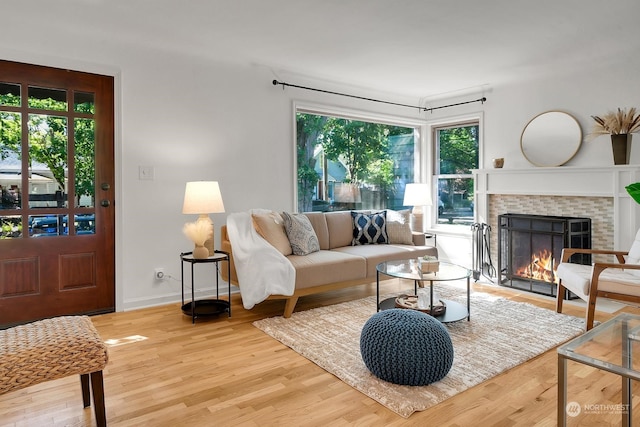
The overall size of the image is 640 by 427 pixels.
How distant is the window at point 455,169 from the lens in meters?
5.81

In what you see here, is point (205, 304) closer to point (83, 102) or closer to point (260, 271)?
point (260, 271)

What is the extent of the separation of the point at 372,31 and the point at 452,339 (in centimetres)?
244

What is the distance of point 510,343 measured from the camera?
303 centimetres

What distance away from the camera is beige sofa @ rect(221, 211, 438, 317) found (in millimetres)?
3719

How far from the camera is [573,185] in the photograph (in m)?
4.47

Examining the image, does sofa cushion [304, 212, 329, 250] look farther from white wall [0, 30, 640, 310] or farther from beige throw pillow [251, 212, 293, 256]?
beige throw pillow [251, 212, 293, 256]

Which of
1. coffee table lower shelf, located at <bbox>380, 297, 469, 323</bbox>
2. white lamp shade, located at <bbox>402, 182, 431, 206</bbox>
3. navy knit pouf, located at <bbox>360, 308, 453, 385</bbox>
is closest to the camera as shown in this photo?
navy knit pouf, located at <bbox>360, 308, 453, 385</bbox>

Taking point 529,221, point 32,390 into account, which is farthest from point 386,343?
point 529,221

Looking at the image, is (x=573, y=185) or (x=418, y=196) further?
A: (x=418, y=196)

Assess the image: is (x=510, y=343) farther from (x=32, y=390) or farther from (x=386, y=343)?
(x=32, y=390)

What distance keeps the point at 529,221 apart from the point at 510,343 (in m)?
1.96

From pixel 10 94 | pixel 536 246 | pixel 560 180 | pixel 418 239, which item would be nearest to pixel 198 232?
pixel 10 94

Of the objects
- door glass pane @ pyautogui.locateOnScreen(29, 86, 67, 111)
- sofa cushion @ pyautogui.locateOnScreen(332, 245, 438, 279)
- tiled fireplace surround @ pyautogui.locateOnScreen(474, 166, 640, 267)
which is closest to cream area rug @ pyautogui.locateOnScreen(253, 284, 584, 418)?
sofa cushion @ pyautogui.locateOnScreen(332, 245, 438, 279)

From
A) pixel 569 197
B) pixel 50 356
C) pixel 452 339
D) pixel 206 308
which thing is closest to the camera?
pixel 50 356
